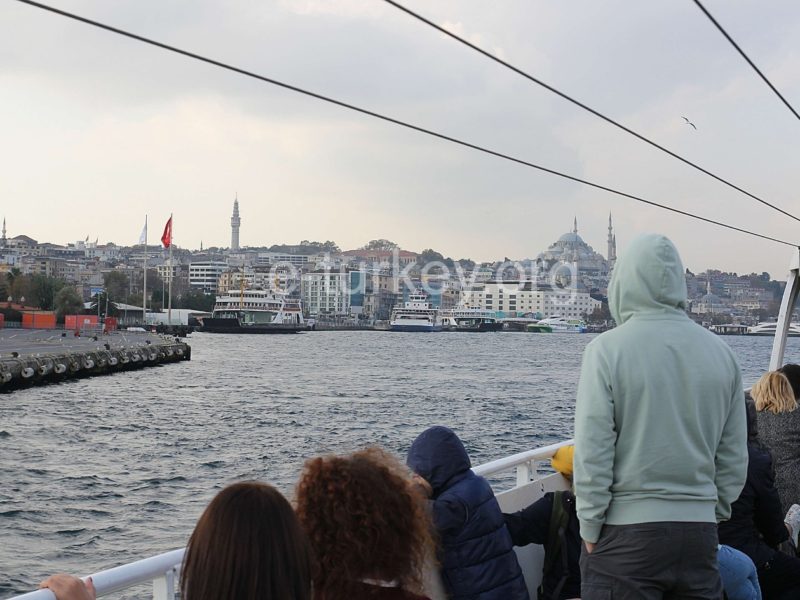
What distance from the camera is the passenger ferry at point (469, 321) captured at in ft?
431

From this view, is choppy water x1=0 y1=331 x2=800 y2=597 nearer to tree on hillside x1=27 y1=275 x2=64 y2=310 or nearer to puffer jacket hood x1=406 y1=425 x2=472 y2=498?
puffer jacket hood x1=406 y1=425 x2=472 y2=498

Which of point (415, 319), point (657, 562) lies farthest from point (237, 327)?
point (657, 562)

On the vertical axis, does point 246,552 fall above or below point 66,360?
above

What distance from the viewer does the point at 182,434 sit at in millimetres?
22234

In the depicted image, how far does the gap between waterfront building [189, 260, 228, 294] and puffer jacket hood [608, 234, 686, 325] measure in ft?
571

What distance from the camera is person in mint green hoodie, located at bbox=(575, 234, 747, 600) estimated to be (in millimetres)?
2033

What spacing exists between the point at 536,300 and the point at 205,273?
64.7m

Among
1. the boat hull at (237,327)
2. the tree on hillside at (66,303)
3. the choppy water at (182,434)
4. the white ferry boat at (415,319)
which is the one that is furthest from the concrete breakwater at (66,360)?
the white ferry boat at (415,319)

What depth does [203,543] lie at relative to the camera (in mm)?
1361

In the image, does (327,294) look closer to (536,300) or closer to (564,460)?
(536,300)

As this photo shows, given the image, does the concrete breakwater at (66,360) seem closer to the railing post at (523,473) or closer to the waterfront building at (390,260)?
the railing post at (523,473)

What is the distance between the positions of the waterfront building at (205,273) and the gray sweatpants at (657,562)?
572ft

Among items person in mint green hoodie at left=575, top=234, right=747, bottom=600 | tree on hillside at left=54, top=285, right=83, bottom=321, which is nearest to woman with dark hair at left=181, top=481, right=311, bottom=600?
person in mint green hoodie at left=575, top=234, right=747, bottom=600

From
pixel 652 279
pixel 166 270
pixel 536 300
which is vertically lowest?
pixel 652 279
